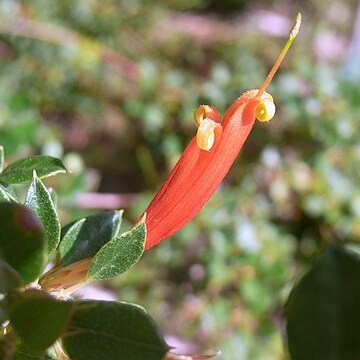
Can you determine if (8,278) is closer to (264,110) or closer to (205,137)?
(205,137)

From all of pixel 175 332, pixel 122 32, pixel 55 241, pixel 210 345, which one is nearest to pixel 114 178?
pixel 122 32

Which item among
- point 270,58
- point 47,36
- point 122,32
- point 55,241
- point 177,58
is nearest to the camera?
point 55,241

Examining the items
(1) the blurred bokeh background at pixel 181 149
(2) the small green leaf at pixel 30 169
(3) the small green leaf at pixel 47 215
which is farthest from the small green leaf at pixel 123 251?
(1) the blurred bokeh background at pixel 181 149

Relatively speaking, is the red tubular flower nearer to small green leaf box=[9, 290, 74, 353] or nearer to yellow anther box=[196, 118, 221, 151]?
yellow anther box=[196, 118, 221, 151]

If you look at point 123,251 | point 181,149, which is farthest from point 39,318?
point 181,149

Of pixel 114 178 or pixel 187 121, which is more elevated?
pixel 187 121

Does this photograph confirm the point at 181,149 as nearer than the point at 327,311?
No

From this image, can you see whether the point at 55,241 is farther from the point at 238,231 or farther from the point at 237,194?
the point at 237,194
